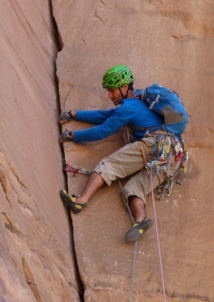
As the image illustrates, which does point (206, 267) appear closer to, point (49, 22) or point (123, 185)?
point (123, 185)

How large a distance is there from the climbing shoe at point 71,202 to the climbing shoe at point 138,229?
1.46ft

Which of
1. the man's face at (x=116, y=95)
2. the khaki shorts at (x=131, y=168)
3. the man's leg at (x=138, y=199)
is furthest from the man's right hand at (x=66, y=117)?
the man's leg at (x=138, y=199)

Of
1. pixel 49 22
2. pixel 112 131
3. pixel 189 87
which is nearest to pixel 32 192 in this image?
pixel 112 131

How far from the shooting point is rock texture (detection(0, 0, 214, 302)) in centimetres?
439

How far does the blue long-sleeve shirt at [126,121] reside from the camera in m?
5.47

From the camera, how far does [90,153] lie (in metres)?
5.70

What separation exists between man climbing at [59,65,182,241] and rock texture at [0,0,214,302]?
117 millimetres

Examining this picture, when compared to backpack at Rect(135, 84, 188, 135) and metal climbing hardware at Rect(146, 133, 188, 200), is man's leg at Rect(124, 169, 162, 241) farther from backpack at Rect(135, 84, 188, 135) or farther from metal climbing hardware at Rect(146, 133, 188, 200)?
backpack at Rect(135, 84, 188, 135)

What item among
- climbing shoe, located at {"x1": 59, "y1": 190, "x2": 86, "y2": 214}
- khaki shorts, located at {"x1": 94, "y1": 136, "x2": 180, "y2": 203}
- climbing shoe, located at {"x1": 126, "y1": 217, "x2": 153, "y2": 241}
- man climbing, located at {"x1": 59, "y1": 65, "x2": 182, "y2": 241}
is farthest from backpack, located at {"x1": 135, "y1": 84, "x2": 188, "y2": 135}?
climbing shoe, located at {"x1": 59, "y1": 190, "x2": 86, "y2": 214}

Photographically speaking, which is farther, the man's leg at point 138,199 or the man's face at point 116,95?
the man's face at point 116,95

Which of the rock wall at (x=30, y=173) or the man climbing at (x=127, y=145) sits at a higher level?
the rock wall at (x=30, y=173)

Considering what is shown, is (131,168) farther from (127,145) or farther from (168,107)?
(168,107)

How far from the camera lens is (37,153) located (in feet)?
Answer: 16.6

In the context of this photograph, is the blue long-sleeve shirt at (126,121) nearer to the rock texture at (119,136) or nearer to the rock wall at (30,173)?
the rock texture at (119,136)
